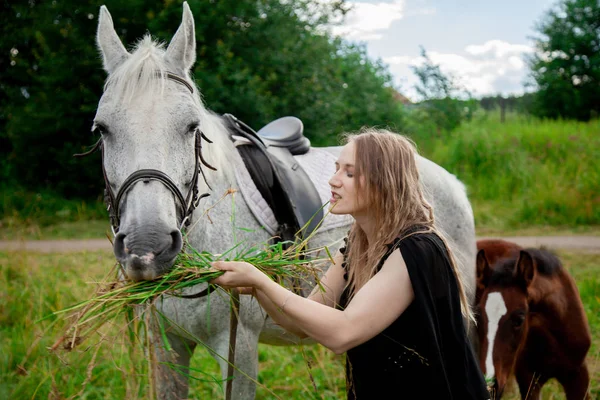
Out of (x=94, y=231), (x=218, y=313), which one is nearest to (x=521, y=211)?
(x=94, y=231)

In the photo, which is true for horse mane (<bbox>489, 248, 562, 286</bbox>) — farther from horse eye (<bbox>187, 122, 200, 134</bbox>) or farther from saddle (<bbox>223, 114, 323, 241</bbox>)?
horse eye (<bbox>187, 122, 200, 134</bbox>)

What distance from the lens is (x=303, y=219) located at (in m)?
3.15

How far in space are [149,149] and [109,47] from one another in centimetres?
78

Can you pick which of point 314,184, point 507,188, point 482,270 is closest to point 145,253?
point 314,184

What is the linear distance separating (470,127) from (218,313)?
42.6ft

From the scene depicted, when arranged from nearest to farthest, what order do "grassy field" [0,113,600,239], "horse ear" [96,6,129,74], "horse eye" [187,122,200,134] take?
"horse eye" [187,122,200,134] < "horse ear" [96,6,129,74] < "grassy field" [0,113,600,239]

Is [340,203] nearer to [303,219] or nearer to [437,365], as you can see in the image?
[437,365]

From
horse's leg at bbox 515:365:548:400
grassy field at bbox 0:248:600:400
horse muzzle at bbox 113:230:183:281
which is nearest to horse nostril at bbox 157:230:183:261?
horse muzzle at bbox 113:230:183:281

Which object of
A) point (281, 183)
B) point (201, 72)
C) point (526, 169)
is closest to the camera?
point (281, 183)

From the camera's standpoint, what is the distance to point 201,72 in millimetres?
10250

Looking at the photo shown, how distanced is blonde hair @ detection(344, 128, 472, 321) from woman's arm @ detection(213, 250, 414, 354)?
15 cm

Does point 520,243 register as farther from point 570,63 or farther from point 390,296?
point 570,63

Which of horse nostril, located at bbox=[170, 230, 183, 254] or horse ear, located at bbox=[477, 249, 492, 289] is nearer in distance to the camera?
horse nostril, located at bbox=[170, 230, 183, 254]

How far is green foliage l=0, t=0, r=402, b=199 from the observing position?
10.4 m
